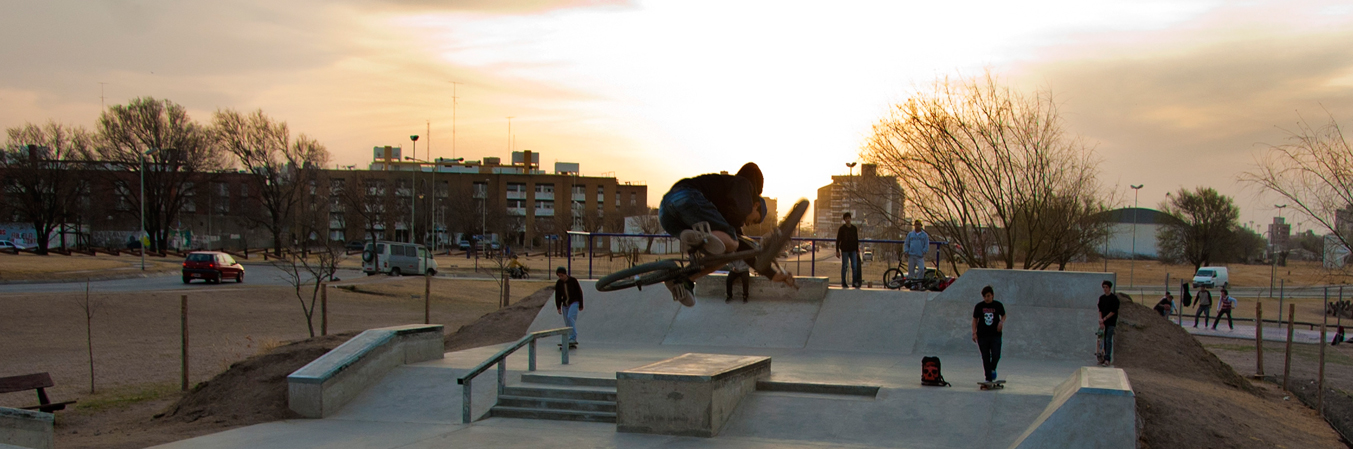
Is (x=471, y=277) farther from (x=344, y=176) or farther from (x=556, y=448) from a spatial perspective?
(x=344, y=176)

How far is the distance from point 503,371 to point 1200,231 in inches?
3019

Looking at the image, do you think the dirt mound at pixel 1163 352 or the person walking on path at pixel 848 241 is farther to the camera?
the person walking on path at pixel 848 241

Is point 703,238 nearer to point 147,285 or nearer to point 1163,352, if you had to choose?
point 1163,352

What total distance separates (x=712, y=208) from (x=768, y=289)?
11.6m

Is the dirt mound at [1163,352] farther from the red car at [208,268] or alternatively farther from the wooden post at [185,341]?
the red car at [208,268]

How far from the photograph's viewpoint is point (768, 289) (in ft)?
59.8

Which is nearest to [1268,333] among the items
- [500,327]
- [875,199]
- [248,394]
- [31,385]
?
[875,199]

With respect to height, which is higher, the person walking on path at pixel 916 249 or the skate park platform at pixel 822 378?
the person walking on path at pixel 916 249

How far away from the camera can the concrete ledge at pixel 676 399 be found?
9.59 metres

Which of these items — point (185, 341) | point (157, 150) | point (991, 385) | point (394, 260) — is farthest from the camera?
point (157, 150)

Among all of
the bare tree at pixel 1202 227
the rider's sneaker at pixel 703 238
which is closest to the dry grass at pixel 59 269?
the rider's sneaker at pixel 703 238

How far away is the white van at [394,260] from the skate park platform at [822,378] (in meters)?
26.6

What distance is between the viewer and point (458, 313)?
3022cm

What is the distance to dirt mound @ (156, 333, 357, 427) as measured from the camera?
37.6ft
